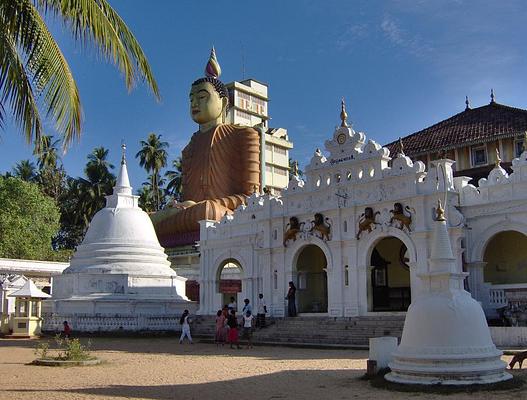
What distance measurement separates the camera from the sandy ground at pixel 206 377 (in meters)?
11.4

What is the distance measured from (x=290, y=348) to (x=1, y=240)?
31104 mm

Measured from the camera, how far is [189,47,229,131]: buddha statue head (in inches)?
1981

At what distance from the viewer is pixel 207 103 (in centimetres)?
5028

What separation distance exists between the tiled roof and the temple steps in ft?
38.6

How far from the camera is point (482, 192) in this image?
23422 mm

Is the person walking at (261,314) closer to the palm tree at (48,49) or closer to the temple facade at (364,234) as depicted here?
the temple facade at (364,234)

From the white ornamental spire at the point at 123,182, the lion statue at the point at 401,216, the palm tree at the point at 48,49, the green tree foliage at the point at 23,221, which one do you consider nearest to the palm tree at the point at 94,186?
the green tree foliage at the point at 23,221

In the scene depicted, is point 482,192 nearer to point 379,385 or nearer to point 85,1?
point 379,385

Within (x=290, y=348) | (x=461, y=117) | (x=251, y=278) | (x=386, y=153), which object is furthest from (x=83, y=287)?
(x=461, y=117)

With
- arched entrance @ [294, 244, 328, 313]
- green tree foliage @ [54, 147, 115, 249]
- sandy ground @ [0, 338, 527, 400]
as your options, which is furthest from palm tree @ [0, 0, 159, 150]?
green tree foliage @ [54, 147, 115, 249]

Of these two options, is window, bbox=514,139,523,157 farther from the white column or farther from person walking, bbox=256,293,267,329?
person walking, bbox=256,293,267,329

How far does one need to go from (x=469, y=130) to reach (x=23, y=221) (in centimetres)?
3163

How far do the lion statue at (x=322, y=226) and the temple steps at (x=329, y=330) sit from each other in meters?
3.47

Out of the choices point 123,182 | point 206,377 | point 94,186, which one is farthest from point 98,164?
point 206,377
